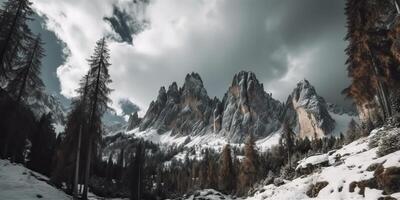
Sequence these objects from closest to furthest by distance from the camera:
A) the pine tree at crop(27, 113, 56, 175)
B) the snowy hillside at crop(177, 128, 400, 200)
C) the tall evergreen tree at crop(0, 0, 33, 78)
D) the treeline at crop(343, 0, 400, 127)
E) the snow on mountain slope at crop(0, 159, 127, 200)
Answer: the snowy hillside at crop(177, 128, 400, 200) → the snow on mountain slope at crop(0, 159, 127, 200) → the tall evergreen tree at crop(0, 0, 33, 78) → the treeline at crop(343, 0, 400, 127) → the pine tree at crop(27, 113, 56, 175)

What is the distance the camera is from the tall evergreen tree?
21.1 metres

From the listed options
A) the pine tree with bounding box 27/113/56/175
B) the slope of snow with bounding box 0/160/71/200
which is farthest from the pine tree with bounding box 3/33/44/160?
the pine tree with bounding box 27/113/56/175

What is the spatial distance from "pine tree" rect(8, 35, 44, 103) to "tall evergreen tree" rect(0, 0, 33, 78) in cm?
567

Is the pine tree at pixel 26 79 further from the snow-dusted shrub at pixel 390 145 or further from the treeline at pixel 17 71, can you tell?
the snow-dusted shrub at pixel 390 145

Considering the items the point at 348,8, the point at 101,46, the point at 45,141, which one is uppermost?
the point at 348,8

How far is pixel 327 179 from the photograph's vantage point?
57.2 ft

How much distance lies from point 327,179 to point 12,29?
76.4 ft

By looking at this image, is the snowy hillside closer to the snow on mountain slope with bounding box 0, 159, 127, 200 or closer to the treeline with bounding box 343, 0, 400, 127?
the treeline with bounding box 343, 0, 400, 127

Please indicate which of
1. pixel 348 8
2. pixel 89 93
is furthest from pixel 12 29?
pixel 348 8

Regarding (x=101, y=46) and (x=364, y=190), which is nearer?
(x=364, y=190)

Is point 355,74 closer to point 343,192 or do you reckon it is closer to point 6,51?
point 343,192

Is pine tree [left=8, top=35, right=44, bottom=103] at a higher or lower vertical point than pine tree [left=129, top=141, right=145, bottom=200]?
higher

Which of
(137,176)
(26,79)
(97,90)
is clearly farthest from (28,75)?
(137,176)

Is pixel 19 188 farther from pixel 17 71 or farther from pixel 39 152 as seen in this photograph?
pixel 39 152
